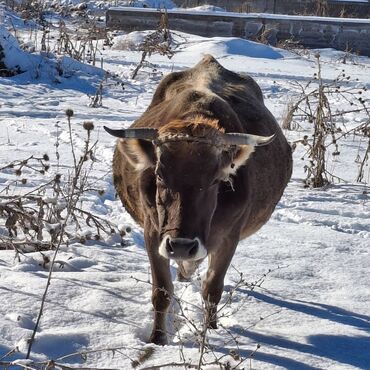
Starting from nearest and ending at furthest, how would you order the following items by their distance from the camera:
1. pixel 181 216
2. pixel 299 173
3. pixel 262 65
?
pixel 181 216
pixel 299 173
pixel 262 65

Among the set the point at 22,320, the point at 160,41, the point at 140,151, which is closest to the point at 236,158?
the point at 140,151

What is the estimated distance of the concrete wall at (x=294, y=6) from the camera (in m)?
23.8

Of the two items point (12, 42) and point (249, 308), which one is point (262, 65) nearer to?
point (12, 42)

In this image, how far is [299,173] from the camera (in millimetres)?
8945

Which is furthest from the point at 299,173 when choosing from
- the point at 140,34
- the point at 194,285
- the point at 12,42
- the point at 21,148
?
the point at 140,34

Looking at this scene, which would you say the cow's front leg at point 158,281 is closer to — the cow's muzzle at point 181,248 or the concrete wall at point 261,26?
the cow's muzzle at point 181,248

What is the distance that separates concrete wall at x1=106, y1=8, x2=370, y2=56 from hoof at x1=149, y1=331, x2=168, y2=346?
551 inches

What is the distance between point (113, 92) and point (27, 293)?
28.3 feet

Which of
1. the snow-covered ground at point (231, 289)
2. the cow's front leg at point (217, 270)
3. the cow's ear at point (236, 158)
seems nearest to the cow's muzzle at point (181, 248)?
the snow-covered ground at point (231, 289)

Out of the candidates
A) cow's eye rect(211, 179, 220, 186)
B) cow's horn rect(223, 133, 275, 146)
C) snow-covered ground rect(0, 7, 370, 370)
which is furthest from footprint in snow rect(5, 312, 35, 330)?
cow's horn rect(223, 133, 275, 146)

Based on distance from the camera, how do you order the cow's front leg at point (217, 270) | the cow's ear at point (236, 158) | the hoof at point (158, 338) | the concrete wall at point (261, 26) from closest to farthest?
the cow's ear at point (236, 158)
the hoof at point (158, 338)
the cow's front leg at point (217, 270)
the concrete wall at point (261, 26)

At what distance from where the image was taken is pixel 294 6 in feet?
80.9

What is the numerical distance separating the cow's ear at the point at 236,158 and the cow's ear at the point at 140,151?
0.40 metres

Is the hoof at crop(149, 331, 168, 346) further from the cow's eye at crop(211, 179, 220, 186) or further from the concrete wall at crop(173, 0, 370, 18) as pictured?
the concrete wall at crop(173, 0, 370, 18)
